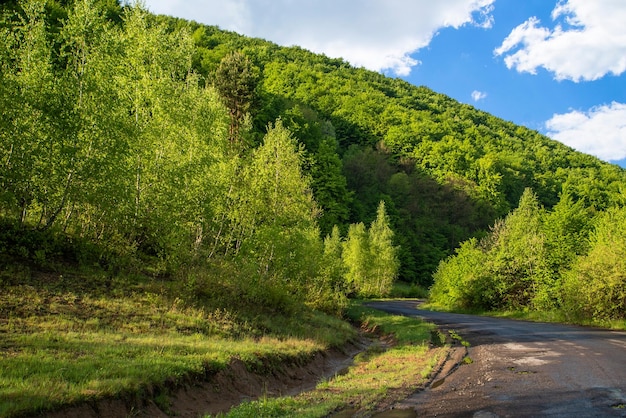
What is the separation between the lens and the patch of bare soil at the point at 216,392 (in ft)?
29.3

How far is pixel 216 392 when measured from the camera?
12.1 m

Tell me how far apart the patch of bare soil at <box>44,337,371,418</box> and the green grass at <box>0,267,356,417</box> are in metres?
0.20

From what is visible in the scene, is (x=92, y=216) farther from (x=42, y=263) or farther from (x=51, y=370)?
(x=51, y=370)

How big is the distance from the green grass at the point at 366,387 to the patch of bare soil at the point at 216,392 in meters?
1.09

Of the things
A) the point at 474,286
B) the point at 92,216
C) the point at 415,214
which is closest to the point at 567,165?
the point at 415,214

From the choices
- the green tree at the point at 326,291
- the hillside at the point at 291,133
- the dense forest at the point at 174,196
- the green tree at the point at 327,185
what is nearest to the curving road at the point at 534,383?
the dense forest at the point at 174,196

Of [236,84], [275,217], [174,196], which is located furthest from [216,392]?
[236,84]

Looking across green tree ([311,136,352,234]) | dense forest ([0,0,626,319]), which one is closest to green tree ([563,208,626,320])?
dense forest ([0,0,626,319])

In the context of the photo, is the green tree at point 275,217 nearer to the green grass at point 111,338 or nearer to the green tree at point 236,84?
the green grass at point 111,338

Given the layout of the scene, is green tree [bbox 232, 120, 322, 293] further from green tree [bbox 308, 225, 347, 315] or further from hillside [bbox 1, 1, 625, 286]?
green tree [bbox 308, 225, 347, 315]

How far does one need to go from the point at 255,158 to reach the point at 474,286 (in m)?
31.6

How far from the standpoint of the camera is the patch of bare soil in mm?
8938

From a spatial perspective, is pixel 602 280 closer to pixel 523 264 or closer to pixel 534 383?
pixel 523 264

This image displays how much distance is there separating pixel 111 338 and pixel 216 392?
11.6 feet
